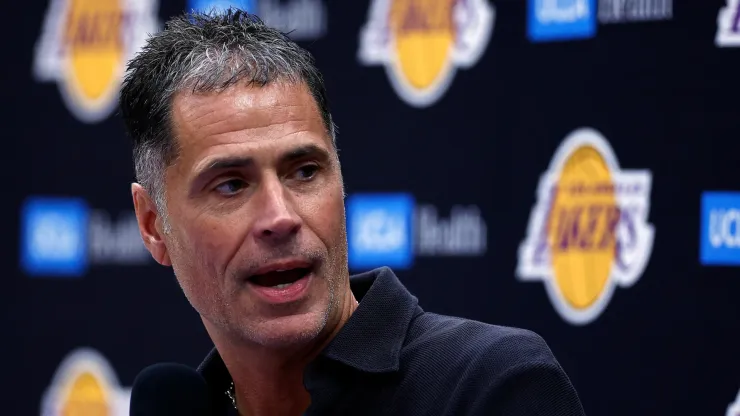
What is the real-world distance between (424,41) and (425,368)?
138 cm

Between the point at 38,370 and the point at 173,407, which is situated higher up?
the point at 173,407

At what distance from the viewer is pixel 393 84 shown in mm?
2537

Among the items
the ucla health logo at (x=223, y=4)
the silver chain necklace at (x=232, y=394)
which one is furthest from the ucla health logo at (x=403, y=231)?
the silver chain necklace at (x=232, y=394)

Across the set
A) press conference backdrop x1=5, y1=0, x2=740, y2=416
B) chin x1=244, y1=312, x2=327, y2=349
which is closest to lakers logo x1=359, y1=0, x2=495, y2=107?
press conference backdrop x1=5, y1=0, x2=740, y2=416

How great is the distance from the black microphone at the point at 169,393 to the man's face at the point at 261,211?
0.07 metres

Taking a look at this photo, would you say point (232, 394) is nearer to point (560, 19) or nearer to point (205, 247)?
point (205, 247)

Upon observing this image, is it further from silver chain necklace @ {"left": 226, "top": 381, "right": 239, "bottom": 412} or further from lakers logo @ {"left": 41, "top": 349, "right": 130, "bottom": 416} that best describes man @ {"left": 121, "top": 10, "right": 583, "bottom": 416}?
lakers logo @ {"left": 41, "top": 349, "right": 130, "bottom": 416}

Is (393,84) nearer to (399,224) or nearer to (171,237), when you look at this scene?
(399,224)

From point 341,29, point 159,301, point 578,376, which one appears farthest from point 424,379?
point 159,301

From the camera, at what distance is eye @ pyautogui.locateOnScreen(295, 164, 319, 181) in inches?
49.2

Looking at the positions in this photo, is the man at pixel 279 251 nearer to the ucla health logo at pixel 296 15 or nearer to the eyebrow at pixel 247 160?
the eyebrow at pixel 247 160

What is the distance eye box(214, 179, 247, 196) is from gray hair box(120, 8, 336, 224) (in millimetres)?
87

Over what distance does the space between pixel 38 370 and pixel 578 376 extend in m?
1.54

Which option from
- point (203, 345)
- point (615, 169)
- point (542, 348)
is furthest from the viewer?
point (203, 345)
